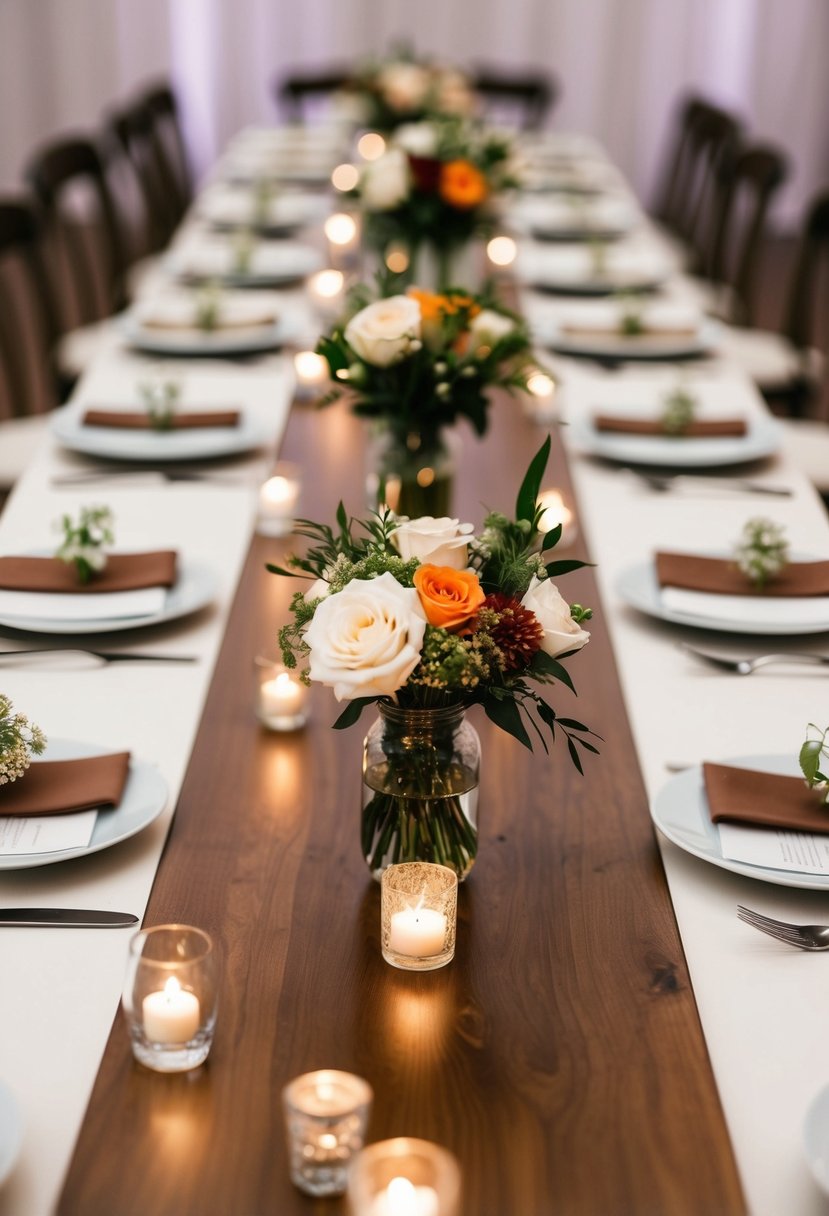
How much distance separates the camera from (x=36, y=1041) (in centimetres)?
122

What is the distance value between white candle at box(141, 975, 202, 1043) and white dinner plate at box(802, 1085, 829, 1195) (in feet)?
1.51

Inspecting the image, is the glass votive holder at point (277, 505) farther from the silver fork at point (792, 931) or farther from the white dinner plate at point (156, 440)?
the silver fork at point (792, 931)

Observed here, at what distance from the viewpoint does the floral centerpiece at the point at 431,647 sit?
1221 mm

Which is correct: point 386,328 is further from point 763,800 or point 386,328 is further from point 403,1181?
point 403,1181

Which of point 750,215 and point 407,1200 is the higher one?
point 407,1200

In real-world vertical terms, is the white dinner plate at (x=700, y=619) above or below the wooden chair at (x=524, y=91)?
above

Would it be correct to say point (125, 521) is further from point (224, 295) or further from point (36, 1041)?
point (224, 295)

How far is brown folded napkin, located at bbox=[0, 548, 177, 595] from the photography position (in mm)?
2006

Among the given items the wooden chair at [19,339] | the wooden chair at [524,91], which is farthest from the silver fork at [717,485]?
the wooden chair at [524,91]

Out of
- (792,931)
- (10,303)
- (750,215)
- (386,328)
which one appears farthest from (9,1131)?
(750,215)

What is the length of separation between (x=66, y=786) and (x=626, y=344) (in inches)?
83.0

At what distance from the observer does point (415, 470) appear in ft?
7.29

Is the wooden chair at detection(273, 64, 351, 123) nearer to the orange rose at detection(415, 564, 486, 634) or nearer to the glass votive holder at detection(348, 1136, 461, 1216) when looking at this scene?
the orange rose at detection(415, 564, 486, 634)

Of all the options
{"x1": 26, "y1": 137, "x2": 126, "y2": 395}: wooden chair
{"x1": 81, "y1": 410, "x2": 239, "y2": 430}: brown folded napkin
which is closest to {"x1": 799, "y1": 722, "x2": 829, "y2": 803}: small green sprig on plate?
{"x1": 81, "y1": 410, "x2": 239, "y2": 430}: brown folded napkin
